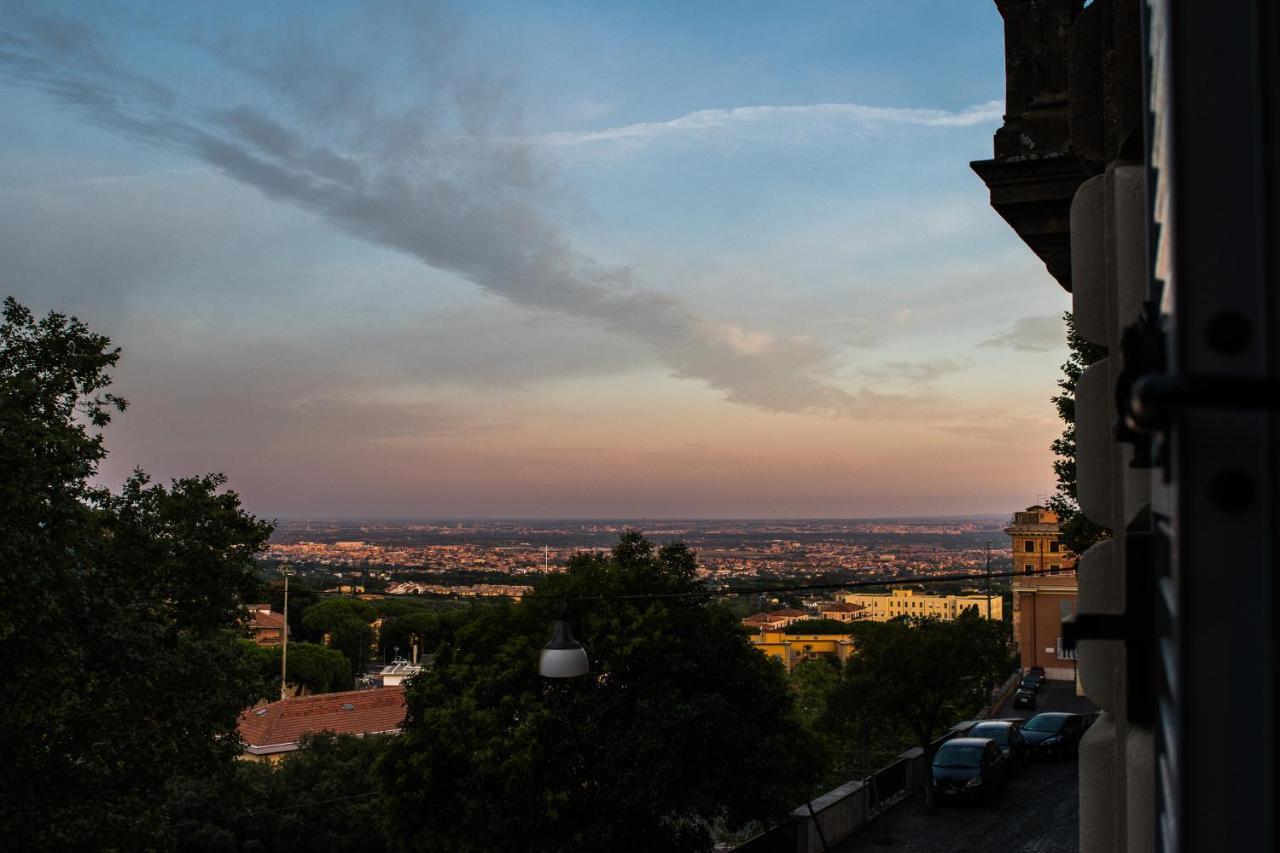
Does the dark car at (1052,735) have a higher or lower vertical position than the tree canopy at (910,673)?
lower

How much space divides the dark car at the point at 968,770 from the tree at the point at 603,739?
5.15 meters

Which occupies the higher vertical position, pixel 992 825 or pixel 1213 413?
pixel 1213 413

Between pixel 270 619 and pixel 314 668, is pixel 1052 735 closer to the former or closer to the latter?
pixel 314 668

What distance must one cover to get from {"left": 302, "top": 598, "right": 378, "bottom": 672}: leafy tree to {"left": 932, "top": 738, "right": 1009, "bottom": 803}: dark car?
242 ft

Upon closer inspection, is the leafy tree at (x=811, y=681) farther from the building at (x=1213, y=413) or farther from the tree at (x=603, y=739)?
the building at (x=1213, y=413)

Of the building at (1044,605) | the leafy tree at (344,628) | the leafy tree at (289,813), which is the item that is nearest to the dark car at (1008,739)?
the leafy tree at (289,813)

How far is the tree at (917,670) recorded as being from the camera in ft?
78.5

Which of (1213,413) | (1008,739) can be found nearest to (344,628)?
(1008,739)

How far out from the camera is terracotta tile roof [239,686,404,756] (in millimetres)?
42219

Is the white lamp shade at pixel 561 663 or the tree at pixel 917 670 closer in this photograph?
the white lamp shade at pixel 561 663

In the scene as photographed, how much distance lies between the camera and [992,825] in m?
21.0

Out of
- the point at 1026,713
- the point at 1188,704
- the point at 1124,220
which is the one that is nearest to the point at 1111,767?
the point at 1124,220

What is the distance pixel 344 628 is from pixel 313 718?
46.5m

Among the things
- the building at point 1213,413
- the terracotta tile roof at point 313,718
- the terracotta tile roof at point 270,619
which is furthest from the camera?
the terracotta tile roof at point 270,619
